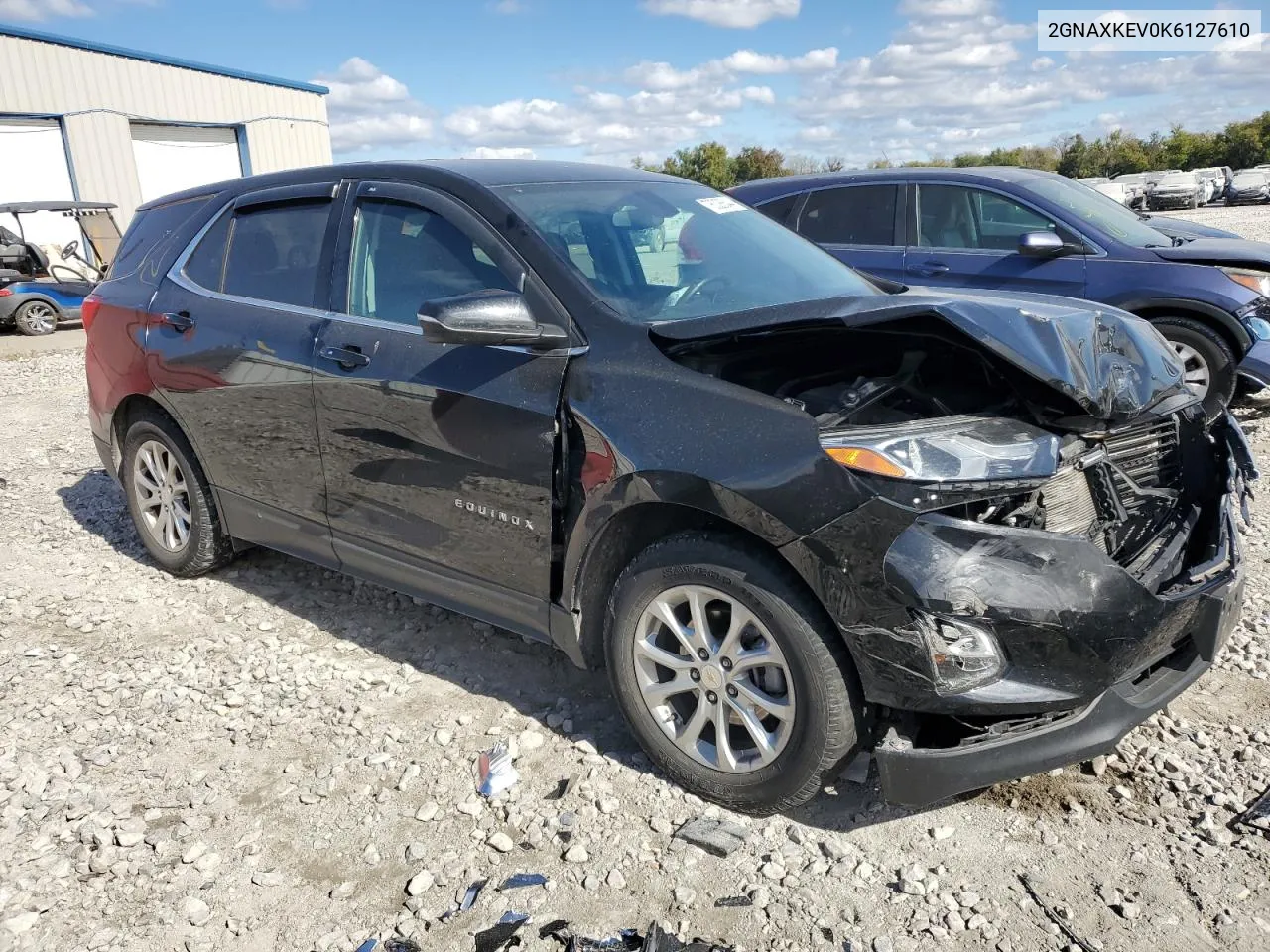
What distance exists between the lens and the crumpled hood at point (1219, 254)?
21.4 feet

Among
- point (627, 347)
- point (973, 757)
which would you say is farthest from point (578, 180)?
point (973, 757)

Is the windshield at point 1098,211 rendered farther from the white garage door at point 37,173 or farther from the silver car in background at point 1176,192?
the silver car in background at point 1176,192

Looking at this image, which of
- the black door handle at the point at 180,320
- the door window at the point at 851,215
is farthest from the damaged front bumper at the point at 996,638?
the door window at the point at 851,215

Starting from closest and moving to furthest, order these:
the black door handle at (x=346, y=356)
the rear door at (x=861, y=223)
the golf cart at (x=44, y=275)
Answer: the black door handle at (x=346, y=356) → the rear door at (x=861, y=223) → the golf cart at (x=44, y=275)

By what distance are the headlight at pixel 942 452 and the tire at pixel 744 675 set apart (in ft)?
1.25

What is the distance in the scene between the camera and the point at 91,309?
486 centimetres

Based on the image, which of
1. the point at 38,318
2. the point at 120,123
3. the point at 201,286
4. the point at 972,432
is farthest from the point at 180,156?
the point at 972,432

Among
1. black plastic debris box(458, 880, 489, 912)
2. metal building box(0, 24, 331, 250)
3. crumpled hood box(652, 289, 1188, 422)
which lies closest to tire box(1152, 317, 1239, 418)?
crumpled hood box(652, 289, 1188, 422)

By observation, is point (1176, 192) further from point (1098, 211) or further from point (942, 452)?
point (942, 452)

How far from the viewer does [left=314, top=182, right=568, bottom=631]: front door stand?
305 cm

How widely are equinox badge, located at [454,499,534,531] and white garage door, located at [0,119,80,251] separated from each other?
72.9 ft

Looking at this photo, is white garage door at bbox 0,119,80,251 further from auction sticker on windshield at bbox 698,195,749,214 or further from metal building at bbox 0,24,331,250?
auction sticker on windshield at bbox 698,195,749,214

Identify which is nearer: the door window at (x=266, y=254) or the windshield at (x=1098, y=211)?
the door window at (x=266, y=254)

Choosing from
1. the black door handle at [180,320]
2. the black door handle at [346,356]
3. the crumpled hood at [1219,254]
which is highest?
the black door handle at [180,320]
